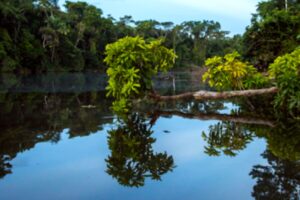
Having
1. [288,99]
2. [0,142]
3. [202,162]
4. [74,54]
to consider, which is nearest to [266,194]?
[202,162]

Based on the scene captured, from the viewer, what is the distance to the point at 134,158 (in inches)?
169

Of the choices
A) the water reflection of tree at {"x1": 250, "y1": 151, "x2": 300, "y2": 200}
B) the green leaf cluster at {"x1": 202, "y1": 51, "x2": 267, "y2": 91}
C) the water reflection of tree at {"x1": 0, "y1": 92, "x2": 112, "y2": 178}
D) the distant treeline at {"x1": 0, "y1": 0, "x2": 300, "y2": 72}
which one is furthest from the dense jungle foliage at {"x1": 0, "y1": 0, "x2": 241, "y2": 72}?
the water reflection of tree at {"x1": 250, "y1": 151, "x2": 300, "y2": 200}

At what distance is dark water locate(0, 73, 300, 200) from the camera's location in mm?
3318

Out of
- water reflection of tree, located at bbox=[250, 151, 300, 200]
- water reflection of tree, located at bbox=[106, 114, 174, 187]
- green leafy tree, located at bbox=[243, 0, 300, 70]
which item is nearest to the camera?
water reflection of tree, located at bbox=[250, 151, 300, 200]

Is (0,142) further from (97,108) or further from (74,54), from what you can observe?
(74,54)

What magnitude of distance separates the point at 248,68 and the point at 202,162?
5787 millimetres

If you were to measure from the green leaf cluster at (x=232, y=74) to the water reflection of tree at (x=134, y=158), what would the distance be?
3.72m

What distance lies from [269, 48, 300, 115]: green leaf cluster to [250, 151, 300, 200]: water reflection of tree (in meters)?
3.33

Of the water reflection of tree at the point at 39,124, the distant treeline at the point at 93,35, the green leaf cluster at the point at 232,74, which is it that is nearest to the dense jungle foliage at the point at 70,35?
the distant treeline at the point at 93,35

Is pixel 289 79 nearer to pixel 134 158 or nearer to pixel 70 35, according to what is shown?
pixel 134 158

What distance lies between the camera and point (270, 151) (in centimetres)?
475

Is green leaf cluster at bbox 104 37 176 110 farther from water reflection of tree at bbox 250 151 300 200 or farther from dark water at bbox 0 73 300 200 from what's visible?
water reflection of tree at bbox 250 151 300 200

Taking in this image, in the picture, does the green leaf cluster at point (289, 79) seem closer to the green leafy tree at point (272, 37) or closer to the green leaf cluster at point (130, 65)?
the green leaf cluster at point (130, 65)

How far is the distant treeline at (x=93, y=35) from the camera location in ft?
66.9
